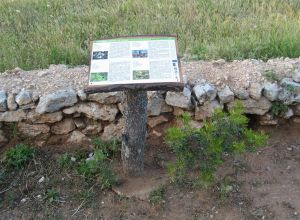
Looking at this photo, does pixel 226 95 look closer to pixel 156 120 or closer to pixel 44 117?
pixel 156 120

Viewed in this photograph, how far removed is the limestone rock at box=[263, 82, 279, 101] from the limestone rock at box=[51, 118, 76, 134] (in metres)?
1.85

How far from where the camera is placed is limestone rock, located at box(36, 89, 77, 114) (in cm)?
446

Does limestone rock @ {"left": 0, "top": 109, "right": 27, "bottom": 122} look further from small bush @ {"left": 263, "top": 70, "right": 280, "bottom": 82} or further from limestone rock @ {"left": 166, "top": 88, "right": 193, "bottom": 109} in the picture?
small bush @ {"left": 263, "top": 70, "right": 280, "bottom": 82}

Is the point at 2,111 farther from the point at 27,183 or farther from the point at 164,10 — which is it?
the point at 164,10

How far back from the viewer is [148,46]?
12.5 ft

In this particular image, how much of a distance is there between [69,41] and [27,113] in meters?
1.62

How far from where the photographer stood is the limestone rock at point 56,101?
176 inches

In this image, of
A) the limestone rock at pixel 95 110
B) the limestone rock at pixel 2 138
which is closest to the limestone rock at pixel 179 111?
the limestone rock at pixel 95 110

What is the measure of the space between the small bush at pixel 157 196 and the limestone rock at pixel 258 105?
1059 millimetres

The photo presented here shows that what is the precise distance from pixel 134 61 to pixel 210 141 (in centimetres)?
82

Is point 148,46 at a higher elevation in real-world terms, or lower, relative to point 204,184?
higher

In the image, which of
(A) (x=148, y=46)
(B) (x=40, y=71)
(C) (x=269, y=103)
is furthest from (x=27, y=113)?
(C) (x=269, y=103)

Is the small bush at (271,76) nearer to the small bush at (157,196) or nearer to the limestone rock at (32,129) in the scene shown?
the small bush at (157,196)

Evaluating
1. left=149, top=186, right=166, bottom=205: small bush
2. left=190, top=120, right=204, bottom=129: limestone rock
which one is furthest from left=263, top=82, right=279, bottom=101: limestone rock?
left=149, top=186, right=166, bottom=205: small bush
